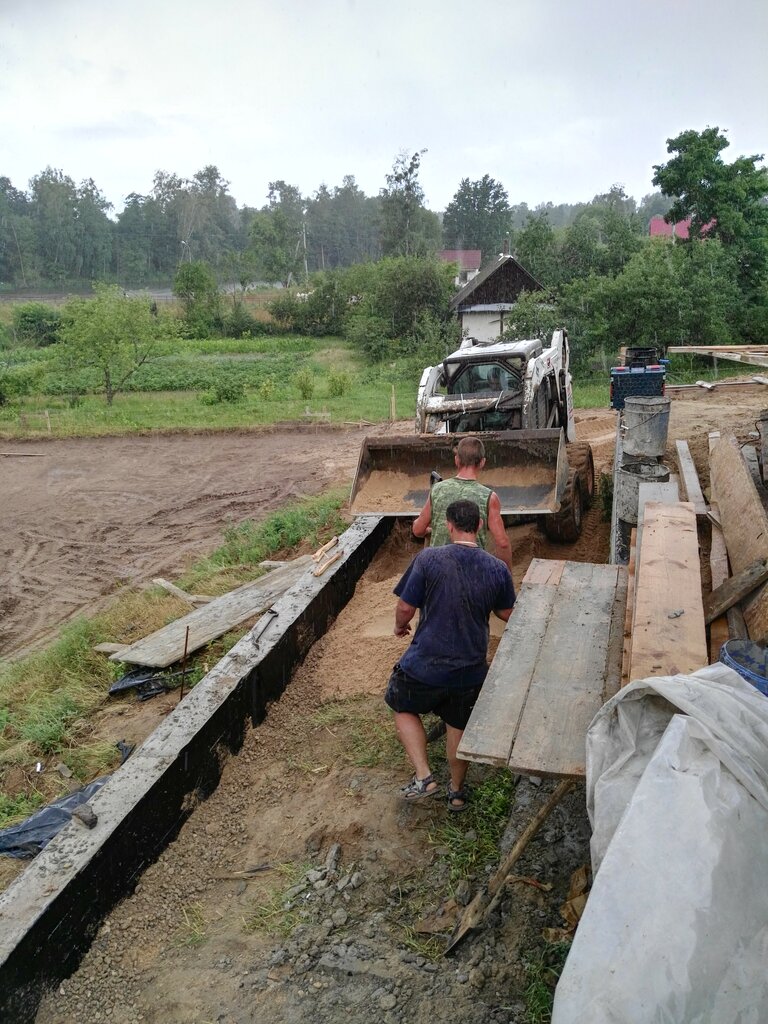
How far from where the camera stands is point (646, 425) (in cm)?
586

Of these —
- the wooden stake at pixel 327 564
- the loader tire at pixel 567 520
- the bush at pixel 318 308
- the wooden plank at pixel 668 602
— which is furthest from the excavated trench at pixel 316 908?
the bush at pixel 318 308

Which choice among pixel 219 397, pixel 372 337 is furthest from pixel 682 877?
pixel 372 337

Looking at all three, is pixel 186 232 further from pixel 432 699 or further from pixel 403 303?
pixel 432 699

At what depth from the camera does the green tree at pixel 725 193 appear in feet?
73.2

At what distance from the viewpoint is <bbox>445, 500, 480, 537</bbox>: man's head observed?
148 inches

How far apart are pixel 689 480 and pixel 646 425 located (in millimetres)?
1425

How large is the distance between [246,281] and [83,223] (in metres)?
27.1

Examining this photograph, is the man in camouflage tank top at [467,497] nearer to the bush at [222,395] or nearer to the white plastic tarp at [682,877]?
the white plastic tarp at [682,877]

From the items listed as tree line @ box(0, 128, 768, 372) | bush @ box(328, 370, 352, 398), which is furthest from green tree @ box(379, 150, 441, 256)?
bush @ box(328, 370, 352, 398)

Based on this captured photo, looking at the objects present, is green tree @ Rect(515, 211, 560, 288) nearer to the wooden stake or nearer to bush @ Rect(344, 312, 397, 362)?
bush @ Rect(344, 312, 397, 362)

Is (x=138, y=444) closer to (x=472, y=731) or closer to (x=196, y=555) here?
(x=196, y=555)

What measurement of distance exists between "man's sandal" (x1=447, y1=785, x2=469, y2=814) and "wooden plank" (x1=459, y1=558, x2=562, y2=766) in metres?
0.89

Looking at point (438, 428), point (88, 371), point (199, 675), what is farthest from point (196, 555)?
point (88, 371)

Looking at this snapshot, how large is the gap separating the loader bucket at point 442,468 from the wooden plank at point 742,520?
5.79ft
